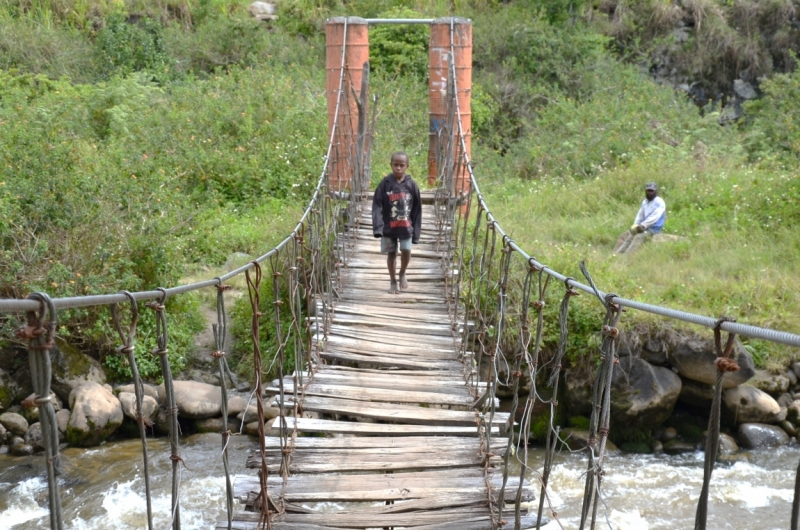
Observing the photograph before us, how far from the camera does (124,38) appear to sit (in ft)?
35.2

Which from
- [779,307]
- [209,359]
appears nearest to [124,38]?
[209,359]

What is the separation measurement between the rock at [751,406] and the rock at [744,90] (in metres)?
7.15

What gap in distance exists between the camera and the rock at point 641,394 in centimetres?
558

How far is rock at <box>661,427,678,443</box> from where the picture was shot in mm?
5691

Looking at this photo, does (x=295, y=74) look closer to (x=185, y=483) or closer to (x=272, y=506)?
(x=185, y=483)

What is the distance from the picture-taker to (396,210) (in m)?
4.54

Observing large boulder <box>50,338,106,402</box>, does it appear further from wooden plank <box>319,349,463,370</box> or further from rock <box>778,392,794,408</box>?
rock <box>778,392,794,408</box>

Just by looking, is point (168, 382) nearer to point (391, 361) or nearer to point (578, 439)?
point (391, 361)

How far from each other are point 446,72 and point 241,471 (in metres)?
3.47

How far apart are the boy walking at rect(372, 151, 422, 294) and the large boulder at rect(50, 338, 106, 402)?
2.25m

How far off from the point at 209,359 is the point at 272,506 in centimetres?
373

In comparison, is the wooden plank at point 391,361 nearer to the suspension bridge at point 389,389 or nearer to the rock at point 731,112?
the suspension bridge at point 389,389

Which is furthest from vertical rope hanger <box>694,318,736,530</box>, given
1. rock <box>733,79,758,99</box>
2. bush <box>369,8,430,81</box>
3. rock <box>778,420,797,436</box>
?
rock <box>733,79,758,99</box>

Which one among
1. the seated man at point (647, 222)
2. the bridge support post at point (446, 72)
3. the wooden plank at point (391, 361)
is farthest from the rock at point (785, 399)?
the wooden plank at point (391, 361)
